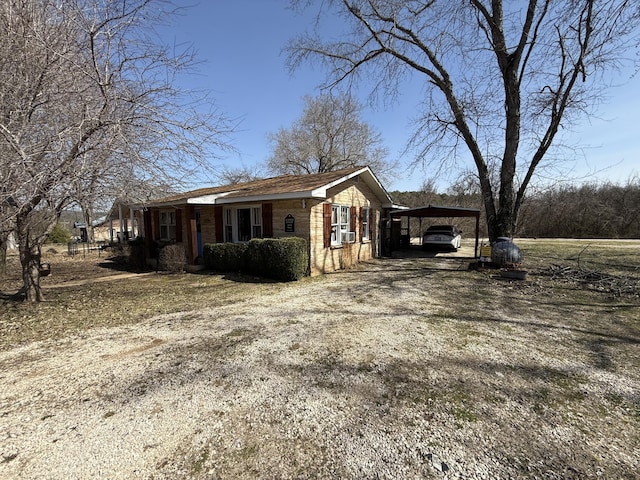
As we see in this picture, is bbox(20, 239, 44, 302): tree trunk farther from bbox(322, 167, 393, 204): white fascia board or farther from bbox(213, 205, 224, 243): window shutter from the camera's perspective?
Answer: bbox(322, 167, 393, 204): white fascia board

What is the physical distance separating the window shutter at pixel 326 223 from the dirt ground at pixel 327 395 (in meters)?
4.42

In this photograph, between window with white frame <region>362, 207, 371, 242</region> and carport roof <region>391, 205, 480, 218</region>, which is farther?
carport roof <region>391, 205, 480, 218</region>

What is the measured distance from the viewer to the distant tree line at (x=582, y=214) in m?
24.4

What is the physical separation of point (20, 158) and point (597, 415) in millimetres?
6677

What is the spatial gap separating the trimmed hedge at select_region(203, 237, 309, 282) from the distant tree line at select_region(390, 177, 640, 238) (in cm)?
1952

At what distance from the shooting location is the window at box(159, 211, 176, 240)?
13.4 meters

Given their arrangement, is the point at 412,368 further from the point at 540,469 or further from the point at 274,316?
the point at 274,316

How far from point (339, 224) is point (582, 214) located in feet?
88.5

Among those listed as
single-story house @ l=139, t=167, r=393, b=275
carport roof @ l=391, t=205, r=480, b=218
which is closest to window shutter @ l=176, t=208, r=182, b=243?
single-story house @ l=139, t=167, r=393, b=275

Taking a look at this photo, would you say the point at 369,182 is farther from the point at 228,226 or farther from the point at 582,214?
the point at 582,214

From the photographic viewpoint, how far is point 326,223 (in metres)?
9.83

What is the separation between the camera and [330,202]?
9.98 meters

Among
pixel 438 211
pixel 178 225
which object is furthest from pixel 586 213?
pixel 178 225

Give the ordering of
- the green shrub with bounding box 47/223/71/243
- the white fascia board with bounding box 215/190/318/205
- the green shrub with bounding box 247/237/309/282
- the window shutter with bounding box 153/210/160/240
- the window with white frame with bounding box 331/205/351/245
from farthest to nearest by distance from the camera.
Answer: the green shrub with bounding box 47/223/71/243, the window shutter with bounding box 153/210/160/240, the window with white frame with bounding box 331/205/351/245, the white fascia board with bounding box 215/190/318/205, the green shrub with bounding box 247/237/309/282
